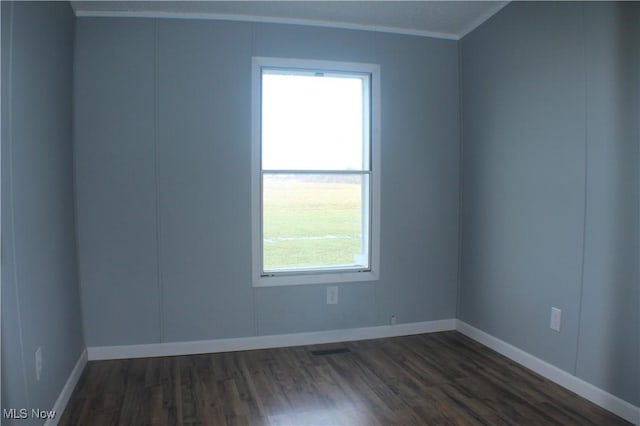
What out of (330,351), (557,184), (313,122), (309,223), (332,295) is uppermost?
(313,122)

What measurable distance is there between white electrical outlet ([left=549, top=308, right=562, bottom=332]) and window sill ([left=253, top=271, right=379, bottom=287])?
1.27 m

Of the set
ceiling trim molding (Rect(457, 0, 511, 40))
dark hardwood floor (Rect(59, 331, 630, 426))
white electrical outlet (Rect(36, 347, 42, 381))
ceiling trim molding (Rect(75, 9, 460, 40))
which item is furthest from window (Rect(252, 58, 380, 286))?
white electrical outlet (Rect(36, 347, 42, 381))

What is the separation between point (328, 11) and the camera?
3041 mm

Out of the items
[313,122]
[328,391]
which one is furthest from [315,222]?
[328,391]

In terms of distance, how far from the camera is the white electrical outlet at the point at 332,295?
334cm

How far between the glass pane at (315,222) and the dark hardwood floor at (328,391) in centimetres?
70

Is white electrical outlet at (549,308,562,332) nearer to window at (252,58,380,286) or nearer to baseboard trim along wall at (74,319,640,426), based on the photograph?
baseboard trim along wall at (74,319,640,426)

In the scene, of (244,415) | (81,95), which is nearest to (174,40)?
(81,95)

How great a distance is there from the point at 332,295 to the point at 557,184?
5.78 ft

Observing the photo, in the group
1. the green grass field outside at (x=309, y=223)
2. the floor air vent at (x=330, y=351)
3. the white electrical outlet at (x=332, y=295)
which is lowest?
the floor air vent at (x=330, y=351)

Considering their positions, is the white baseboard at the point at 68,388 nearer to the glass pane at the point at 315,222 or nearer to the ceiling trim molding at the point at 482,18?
the glass pane at the point at 315,222

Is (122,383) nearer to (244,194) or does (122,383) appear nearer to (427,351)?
(244,194)

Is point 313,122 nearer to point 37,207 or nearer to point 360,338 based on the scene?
point 360,338

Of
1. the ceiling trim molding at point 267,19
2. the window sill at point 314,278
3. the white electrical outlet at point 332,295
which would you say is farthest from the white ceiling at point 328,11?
the white electrical outlet at point 332,295
